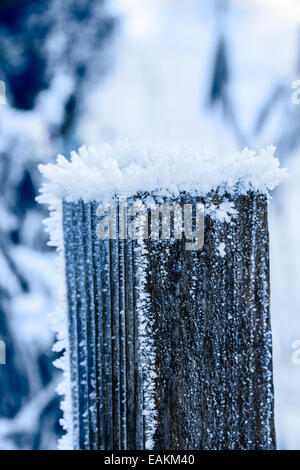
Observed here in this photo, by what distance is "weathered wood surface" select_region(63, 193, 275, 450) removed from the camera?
53cm

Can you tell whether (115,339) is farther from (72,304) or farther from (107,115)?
(107,115)

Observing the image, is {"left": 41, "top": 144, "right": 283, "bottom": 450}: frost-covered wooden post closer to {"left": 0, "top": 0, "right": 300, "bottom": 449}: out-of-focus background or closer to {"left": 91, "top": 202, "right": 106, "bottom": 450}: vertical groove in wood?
{"left": 91, "top": 202, "right": 106, "bottom": 450}: vertical groove in wood

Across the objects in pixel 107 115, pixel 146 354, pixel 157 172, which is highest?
pixel 107 115

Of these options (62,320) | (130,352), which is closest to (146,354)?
(130,352)

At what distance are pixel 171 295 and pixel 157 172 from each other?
6.0 inches

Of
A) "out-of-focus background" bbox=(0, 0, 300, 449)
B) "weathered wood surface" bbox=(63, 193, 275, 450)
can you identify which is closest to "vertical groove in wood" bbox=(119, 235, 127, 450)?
"weathered wood surface" bbox=(63, 193, 275, 450)

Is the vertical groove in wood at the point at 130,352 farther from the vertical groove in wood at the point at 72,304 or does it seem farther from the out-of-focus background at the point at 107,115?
the out-of-focus background at the point at 107,115

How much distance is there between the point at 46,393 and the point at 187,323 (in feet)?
7.73

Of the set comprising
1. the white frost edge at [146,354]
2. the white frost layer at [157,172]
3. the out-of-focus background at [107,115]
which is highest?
the out-of-focus background at [107,115]

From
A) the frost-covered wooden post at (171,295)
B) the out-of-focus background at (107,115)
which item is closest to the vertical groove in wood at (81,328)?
the frost-covered wooden post at (171,295)

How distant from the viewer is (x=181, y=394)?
1.76ft

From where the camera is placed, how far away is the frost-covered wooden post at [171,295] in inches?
20.5

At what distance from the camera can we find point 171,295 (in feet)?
1.74
